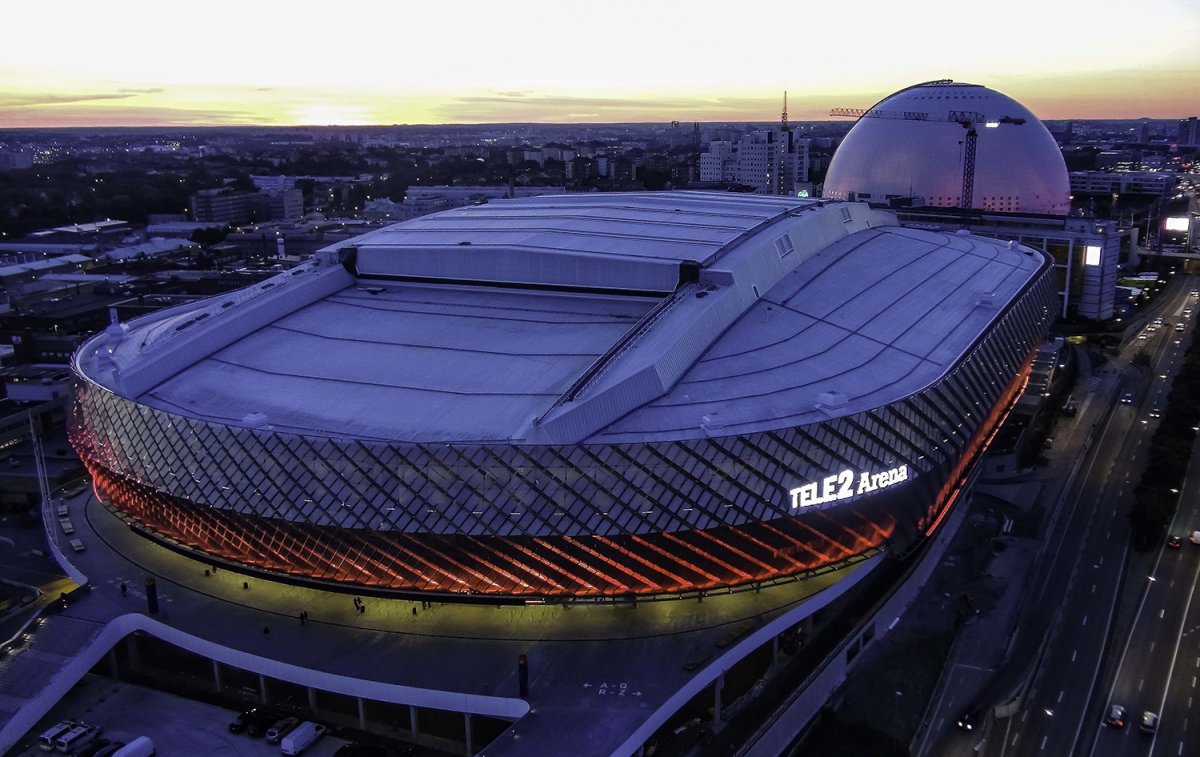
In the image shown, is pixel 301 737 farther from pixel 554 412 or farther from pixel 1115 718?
pixel 1115 718

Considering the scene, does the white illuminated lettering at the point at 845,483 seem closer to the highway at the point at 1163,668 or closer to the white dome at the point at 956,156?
the highway at the point at 1163,668

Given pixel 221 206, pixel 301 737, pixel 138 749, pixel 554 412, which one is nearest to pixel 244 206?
pixel 221 206

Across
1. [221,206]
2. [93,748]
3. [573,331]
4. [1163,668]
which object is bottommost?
[1163,668]

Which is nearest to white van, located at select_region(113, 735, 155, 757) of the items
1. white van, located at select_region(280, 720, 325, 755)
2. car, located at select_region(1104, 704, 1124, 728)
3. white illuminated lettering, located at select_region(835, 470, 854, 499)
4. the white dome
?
white van, located at select_region(280, 720, 325, 755)

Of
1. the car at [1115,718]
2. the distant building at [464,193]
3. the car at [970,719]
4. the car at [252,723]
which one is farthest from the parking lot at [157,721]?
the distant building at [464,193]

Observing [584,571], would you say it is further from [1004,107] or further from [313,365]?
[1004,107]

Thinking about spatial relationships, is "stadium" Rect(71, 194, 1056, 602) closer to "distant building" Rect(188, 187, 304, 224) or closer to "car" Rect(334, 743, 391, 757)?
"car" Rect(334, 743, 391, 757)
